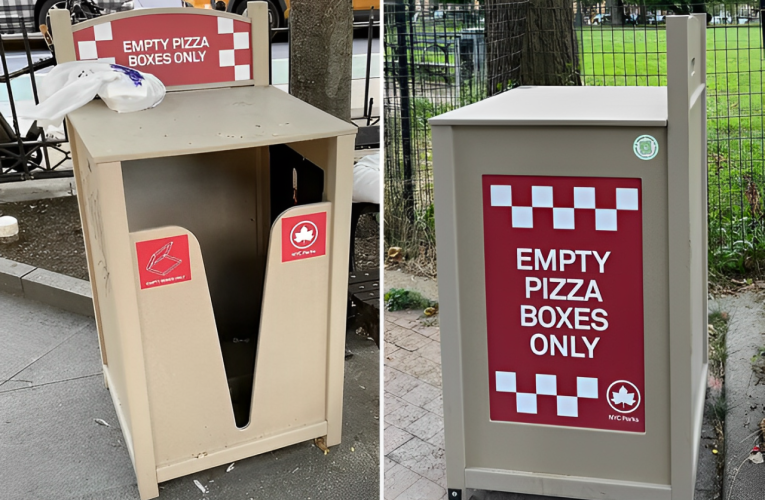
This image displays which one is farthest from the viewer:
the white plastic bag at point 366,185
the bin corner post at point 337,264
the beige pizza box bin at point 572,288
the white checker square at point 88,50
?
the white plastic bag at point 366,185

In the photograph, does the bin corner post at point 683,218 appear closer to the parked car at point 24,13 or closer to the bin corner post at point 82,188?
the bin corner post at point 82,188

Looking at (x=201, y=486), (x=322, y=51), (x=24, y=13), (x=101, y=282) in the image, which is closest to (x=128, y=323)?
(x=101, y=282)

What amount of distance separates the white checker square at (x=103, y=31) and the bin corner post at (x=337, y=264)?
3.07 ft

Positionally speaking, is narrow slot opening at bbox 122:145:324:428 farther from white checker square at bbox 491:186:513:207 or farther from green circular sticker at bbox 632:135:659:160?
green circular sticker at bbox 632:135:659:160

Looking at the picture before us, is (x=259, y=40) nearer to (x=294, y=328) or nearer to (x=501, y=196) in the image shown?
(x=294, y=328)

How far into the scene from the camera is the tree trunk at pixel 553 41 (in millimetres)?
4305

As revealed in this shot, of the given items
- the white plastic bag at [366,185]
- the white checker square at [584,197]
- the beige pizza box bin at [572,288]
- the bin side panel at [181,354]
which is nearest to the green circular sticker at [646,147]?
the beige pizza box bin at [572,288]

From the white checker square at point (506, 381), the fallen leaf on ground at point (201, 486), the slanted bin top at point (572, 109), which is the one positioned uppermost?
the slanted bin top at point (572, 109)

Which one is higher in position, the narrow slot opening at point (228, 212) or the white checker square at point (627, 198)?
the white checker square at point (627, 198)

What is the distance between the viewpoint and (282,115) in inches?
101

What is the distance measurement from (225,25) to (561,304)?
64.1 inches

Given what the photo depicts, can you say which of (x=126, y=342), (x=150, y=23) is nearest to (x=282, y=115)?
(x=150, y=23)

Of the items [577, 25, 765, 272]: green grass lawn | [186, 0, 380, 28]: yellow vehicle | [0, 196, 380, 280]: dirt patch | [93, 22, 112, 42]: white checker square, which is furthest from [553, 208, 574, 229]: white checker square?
[186, 0, 380, 28]: yellow vehicle

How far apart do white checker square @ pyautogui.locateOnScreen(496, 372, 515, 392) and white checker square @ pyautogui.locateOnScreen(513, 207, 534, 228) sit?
1.54 ft
